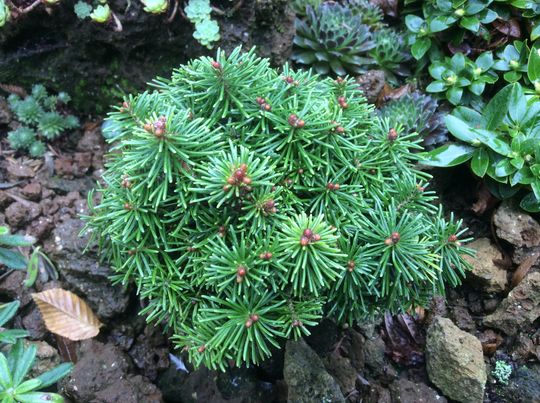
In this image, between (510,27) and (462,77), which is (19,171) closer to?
(462,77)

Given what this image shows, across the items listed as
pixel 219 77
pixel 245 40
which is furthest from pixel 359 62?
pixel 219 77

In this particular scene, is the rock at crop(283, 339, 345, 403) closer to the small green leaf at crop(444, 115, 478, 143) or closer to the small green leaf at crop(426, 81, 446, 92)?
the small green leaf at crop(444, 115, 478, 143)

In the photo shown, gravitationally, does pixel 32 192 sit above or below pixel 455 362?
above

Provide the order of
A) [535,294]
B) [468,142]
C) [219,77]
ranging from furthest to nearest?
1. [468,142]
2. [535,294]
3. [219,77]

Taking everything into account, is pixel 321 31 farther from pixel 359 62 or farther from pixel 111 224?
pixel 111 224

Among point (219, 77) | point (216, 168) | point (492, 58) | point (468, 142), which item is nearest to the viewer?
point (216, 168)

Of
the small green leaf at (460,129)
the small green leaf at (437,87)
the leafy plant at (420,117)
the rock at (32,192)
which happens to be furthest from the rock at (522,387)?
the rock at (32,192)

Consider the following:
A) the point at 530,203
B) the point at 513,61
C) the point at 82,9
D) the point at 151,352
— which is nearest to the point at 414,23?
the point at 513,61
